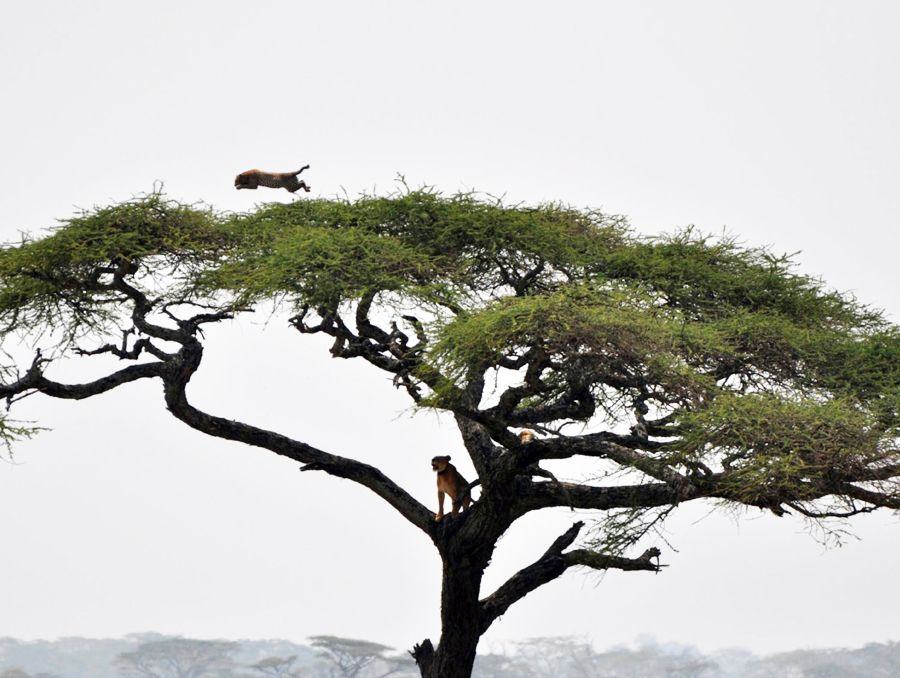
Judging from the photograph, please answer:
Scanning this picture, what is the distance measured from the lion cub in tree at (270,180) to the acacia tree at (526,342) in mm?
267

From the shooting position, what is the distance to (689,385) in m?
12.1

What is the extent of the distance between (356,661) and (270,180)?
18.4 m

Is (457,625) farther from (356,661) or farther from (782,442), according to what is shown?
(356,661)

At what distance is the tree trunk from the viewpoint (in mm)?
15141

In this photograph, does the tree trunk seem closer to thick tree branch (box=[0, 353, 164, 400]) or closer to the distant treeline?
thick tree branch (box=[0, 353, 164, 400])

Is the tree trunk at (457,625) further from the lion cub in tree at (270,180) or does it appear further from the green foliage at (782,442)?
the lion cub in tree at (270,180)

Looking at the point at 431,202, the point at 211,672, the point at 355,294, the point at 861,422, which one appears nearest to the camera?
the point at 861,422

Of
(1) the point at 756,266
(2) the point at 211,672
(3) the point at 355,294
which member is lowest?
(2) the point at 211,672

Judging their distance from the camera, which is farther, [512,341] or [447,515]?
[447,515]

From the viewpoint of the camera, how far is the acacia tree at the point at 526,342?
39.0 feet

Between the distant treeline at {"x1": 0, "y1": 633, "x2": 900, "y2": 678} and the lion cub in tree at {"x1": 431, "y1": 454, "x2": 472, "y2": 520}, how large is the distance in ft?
54.4

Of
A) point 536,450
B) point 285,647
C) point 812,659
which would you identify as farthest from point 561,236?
point 812,659

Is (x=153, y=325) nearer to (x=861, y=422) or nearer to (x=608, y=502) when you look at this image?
(x=608, y=502)

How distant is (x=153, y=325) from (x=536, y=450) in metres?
4.23
